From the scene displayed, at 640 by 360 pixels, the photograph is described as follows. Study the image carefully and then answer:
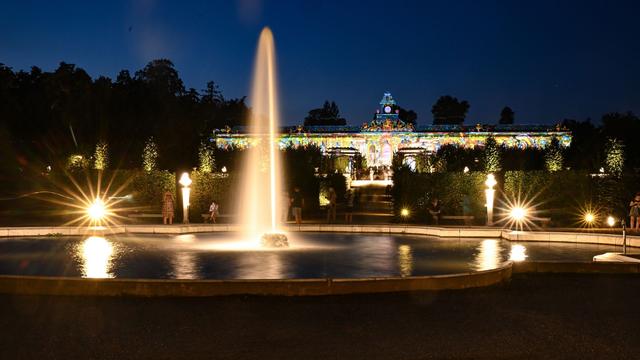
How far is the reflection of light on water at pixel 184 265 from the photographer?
1168 centimetres

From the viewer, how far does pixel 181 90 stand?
108m

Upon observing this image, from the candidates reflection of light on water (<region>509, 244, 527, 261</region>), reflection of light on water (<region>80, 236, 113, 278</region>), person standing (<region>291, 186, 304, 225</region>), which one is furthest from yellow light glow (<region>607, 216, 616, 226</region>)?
reflection of light on water (<region>80, 236, 113, 278</region>)

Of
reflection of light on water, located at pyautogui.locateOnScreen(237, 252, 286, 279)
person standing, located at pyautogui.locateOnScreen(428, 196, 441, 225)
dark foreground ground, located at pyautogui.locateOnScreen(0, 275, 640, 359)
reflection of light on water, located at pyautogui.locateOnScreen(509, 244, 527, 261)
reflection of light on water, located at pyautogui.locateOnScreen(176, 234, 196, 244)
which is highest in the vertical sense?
person standing, located at pyautogui.locateOnScreen(428, 196, 441, 225)

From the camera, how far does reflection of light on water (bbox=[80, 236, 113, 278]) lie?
11859 mm

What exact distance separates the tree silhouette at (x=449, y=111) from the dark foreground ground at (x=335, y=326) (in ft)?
381

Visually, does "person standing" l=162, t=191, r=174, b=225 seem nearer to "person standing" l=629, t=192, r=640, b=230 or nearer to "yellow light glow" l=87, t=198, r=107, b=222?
"yellow light glow" l=87, t=198, r=107, b=222

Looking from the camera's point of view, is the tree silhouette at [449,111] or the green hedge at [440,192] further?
the tree silhouette at [449,111]

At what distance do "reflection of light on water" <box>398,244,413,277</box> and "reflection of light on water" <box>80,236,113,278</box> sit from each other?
4825 mm

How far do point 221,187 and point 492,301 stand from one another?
22.9 m

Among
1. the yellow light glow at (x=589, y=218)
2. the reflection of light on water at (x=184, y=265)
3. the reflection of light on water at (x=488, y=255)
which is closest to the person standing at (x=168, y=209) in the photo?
the reflection of light on water at (x=184, y=265)

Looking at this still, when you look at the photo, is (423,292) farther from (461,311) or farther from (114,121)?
→ (114,121)

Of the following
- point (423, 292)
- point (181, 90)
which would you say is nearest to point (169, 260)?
point (423, 292)

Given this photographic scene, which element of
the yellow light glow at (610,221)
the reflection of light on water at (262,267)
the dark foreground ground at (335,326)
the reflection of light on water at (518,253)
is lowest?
the dark foreground ground at (335,326)

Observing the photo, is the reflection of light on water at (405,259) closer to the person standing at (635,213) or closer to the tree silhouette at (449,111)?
the person standing at (635,213)
